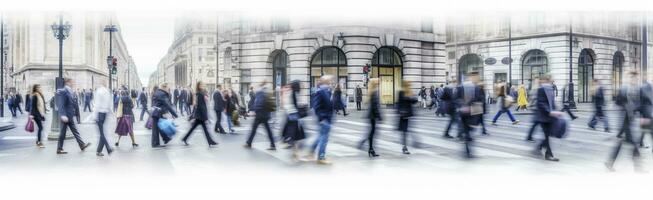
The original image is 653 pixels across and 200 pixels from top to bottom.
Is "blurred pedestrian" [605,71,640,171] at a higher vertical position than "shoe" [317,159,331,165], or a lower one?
higher

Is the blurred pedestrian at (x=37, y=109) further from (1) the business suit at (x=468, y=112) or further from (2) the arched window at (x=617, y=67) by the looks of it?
(2) the arched window at (x=617, y=67)

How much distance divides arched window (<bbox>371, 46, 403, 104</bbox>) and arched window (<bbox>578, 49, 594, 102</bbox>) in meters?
13.8

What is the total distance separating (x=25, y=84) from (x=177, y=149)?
1489 inches

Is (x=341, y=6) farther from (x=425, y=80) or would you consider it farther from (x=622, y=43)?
(x=622, y=43)

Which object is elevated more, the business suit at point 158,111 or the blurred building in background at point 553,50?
the blurred building in background at point 553,50

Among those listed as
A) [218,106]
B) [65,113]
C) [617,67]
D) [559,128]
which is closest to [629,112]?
[559,128]

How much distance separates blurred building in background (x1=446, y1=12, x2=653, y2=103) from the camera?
35438mm

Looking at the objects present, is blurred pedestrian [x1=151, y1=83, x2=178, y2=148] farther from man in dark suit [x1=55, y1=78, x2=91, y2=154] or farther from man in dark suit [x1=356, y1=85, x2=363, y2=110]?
man in dark suit [x1=356, y1=85, x2=363, y2=110]

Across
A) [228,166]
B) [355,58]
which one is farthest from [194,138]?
[355,58]

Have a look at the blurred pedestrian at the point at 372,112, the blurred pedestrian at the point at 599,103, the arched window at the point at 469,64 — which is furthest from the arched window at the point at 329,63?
the blurred pedestrian at the point at 372,112

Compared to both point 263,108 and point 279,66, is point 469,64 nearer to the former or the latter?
point 279,66

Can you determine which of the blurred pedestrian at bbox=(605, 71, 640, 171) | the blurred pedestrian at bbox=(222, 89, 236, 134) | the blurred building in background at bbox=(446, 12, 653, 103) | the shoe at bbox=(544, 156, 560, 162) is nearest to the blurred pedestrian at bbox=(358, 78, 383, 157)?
the shoe at bbox=(544, 156, 560, 162)

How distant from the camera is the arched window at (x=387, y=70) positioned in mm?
29859

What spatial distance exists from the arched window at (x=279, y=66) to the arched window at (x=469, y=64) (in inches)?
656
